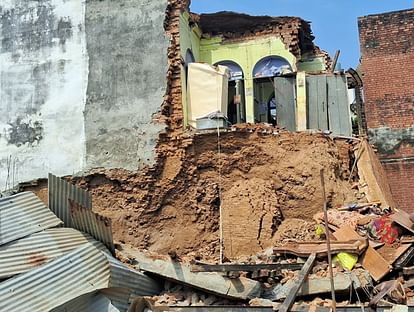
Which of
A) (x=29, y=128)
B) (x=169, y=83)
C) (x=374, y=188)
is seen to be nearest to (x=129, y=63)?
(x=169, y=83)

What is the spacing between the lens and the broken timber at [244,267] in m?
9.83

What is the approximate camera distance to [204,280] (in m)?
9.95

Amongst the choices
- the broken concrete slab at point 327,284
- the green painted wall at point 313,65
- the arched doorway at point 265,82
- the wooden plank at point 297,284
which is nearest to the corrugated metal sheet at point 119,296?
the broken concrete slab at point 327,284

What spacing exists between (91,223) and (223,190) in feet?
11.1

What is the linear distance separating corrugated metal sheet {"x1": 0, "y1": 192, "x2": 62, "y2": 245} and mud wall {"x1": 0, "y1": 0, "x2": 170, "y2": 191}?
3702 mm

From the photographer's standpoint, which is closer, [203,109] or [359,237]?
[359,237]

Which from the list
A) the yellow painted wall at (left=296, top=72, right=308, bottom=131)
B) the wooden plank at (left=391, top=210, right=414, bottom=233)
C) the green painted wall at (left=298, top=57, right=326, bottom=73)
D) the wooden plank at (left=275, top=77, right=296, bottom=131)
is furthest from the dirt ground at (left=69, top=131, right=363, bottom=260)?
the green painted wall at (left=298, top=57, right=326, bottom=73)

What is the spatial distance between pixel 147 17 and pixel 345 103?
5.17m

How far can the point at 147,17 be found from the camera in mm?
14062

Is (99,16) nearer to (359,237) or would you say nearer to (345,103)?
(345,103)

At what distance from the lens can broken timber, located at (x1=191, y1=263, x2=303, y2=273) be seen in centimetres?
983

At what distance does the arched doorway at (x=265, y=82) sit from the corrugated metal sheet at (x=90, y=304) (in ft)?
25.8

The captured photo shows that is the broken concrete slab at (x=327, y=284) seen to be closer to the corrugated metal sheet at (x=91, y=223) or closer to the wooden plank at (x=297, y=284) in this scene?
the wooden plank at (x=297, y=284)

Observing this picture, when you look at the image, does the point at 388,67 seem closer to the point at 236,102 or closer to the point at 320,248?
the point at 236,102
